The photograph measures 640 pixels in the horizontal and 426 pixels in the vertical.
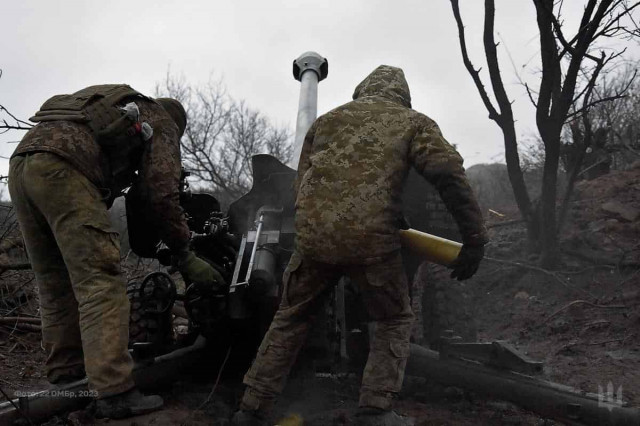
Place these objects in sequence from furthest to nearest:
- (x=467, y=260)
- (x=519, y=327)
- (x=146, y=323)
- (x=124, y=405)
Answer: (x=519, y=327) → (x=146, y=323) → (x=467, y=260) → (x=124, y=405)

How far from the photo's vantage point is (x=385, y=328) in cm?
346

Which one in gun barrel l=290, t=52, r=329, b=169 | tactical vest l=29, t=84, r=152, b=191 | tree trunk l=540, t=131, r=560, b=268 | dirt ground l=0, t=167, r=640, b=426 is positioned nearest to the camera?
tactical vest l=29, t=84, r=152, b=191

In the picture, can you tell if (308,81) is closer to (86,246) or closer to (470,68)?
(470,68)

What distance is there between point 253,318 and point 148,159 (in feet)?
4.55

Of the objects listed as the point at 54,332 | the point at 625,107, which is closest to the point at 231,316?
the point at 54,332

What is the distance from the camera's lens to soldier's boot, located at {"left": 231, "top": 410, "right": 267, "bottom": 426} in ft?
11.1

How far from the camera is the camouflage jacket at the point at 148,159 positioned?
334cm

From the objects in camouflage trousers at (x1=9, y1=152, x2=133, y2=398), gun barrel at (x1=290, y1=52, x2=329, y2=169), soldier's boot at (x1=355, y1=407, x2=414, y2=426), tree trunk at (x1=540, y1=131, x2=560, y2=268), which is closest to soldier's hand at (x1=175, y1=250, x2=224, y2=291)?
camouflage trousers at (x1=9, y1=152, x2=133, y2=398)

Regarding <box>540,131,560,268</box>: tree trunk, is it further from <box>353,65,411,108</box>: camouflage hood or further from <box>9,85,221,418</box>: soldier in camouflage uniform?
<box>9,85,221,418</box>: soldier in camouflage uniform

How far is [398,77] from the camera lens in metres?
4.01

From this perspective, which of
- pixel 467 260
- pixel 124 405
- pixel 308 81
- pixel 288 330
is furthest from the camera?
pixel 308 81

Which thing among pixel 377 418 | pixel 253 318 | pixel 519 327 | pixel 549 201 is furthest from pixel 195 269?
pixel 549 201

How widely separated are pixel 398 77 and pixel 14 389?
11.1ft

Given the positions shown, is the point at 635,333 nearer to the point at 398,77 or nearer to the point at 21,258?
the point at 398,77
